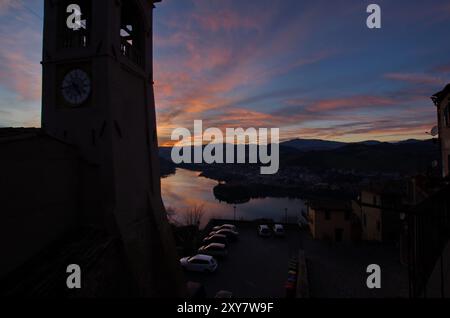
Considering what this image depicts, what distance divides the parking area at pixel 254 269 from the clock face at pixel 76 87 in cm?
1029

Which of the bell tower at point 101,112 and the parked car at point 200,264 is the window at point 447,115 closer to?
the bell tower at point 101,112

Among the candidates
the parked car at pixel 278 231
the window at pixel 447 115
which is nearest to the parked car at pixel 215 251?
the parked car at pixel 278 231

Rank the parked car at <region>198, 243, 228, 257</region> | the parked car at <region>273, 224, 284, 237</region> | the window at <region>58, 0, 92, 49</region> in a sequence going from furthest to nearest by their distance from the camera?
the parked car at <region>273, 224, 284, 237</region> < the parked car at <region>198, 243, 228, 257</region> < the window at <region>58, 0, 92, 49</region>

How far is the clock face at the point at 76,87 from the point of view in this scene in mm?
7211

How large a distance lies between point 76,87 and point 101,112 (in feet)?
3.81

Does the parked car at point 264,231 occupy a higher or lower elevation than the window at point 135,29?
lower

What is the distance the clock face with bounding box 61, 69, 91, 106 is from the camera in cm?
721

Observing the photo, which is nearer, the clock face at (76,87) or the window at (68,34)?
the clock face at (76,87)

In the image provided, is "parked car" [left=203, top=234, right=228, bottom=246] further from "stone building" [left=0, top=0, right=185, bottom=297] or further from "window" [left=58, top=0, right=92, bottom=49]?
"window" [left=58, top=0, right=92, bottom=49]

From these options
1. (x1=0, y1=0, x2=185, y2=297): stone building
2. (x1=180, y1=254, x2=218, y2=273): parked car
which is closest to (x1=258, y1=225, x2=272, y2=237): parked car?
(x1=180, y1=254, x2=218, y2=273): parked car

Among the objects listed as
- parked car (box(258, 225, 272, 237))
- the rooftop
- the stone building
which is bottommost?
parked car (box(258, 225, 272, 237))

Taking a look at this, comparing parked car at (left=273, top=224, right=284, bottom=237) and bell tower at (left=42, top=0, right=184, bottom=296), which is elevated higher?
bell tower at (left=42, top=0, right=184, bottom=296)

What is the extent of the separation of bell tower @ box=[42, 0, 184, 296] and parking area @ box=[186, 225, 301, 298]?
17.6ft
